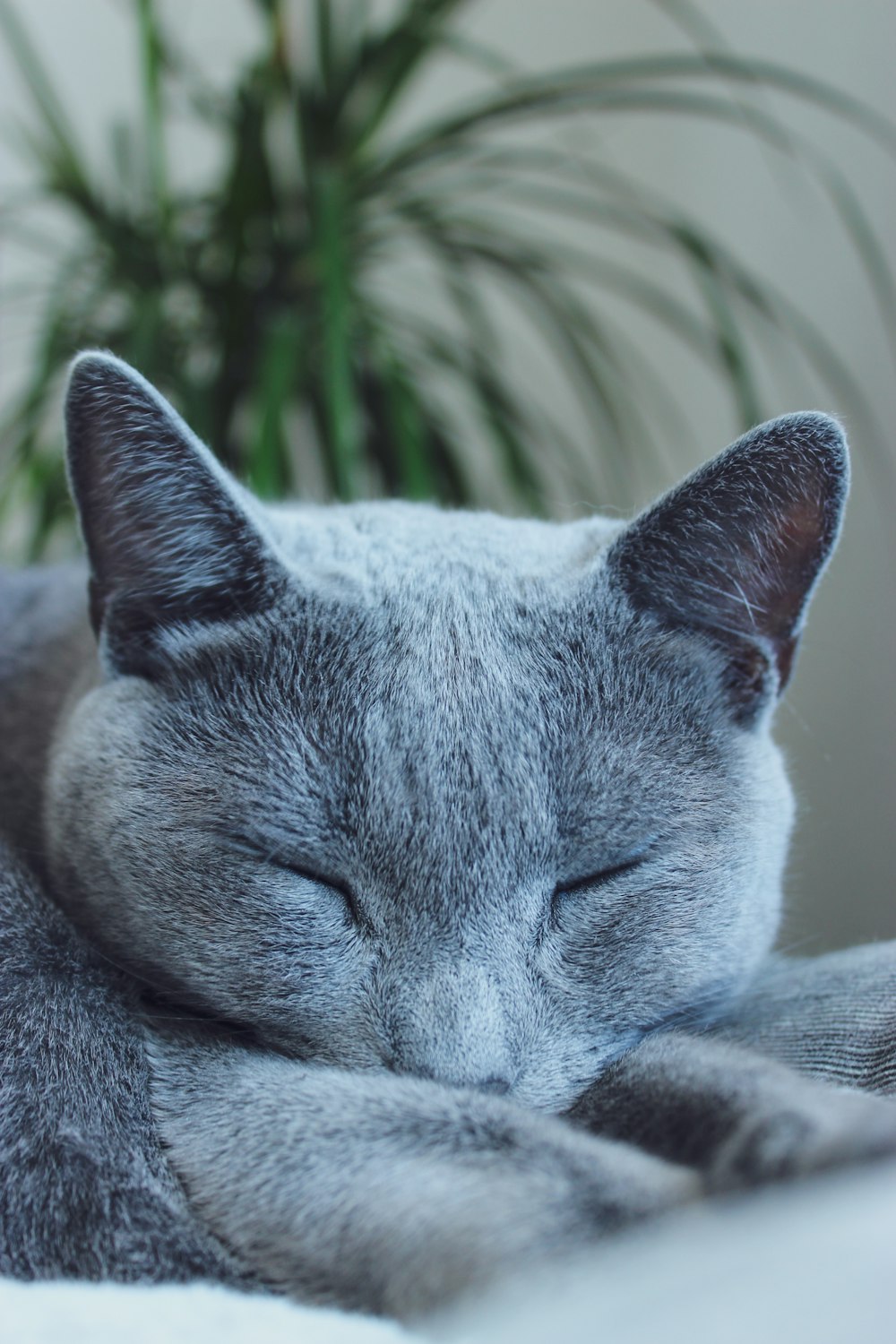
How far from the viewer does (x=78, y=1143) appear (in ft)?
1.78

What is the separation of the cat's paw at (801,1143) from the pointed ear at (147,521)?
0.39m

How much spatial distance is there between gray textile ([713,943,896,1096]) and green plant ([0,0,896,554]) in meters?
0.86

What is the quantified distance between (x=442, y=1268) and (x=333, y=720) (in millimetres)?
283

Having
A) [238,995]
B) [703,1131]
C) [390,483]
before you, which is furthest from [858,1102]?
[390,483]

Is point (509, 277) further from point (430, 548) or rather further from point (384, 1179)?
point (384, 1179)

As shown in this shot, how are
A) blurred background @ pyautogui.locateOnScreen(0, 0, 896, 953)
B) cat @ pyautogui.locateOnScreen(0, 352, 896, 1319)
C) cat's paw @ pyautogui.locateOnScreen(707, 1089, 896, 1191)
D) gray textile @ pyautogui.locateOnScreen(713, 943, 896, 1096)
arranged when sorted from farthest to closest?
1. blurred background @ pyautogui.locateOnScreen(0, 0, 896, 953)
2. gray textile @ pyautogui.locateOnScreen(713, 943, 896, 1096)
3. cat @ pyautogui.locateOnScreen(0, 352, 896, 1319)
4. cat's paw @ pyautogui.locateOnScreen(707, 1089, 896, 1191)

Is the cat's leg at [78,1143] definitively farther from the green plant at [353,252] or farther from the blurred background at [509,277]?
the green plant at [353,252]

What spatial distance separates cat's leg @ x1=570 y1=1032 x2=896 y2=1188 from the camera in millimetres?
420

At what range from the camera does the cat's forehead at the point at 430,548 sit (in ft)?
2.35

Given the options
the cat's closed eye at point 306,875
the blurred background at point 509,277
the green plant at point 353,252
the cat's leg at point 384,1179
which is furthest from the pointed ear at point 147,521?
the green plant at point 353,252

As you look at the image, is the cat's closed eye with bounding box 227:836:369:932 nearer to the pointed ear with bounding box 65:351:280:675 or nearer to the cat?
the cat

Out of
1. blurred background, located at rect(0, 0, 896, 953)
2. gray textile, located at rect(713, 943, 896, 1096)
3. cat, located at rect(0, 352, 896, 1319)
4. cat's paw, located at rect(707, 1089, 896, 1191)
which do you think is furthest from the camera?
blurred background, located at rect(0, 0, 896, 953)

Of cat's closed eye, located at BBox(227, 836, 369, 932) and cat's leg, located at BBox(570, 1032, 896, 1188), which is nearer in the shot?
cat's leg, located at BBox(570, 1032, 896, 1188)

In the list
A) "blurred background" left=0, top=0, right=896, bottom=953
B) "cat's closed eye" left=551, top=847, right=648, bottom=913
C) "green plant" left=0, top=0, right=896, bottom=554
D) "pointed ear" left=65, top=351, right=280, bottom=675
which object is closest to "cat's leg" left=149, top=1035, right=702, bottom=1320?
"cat's closed eye" left=551, top=847, right=648, bottom=913
